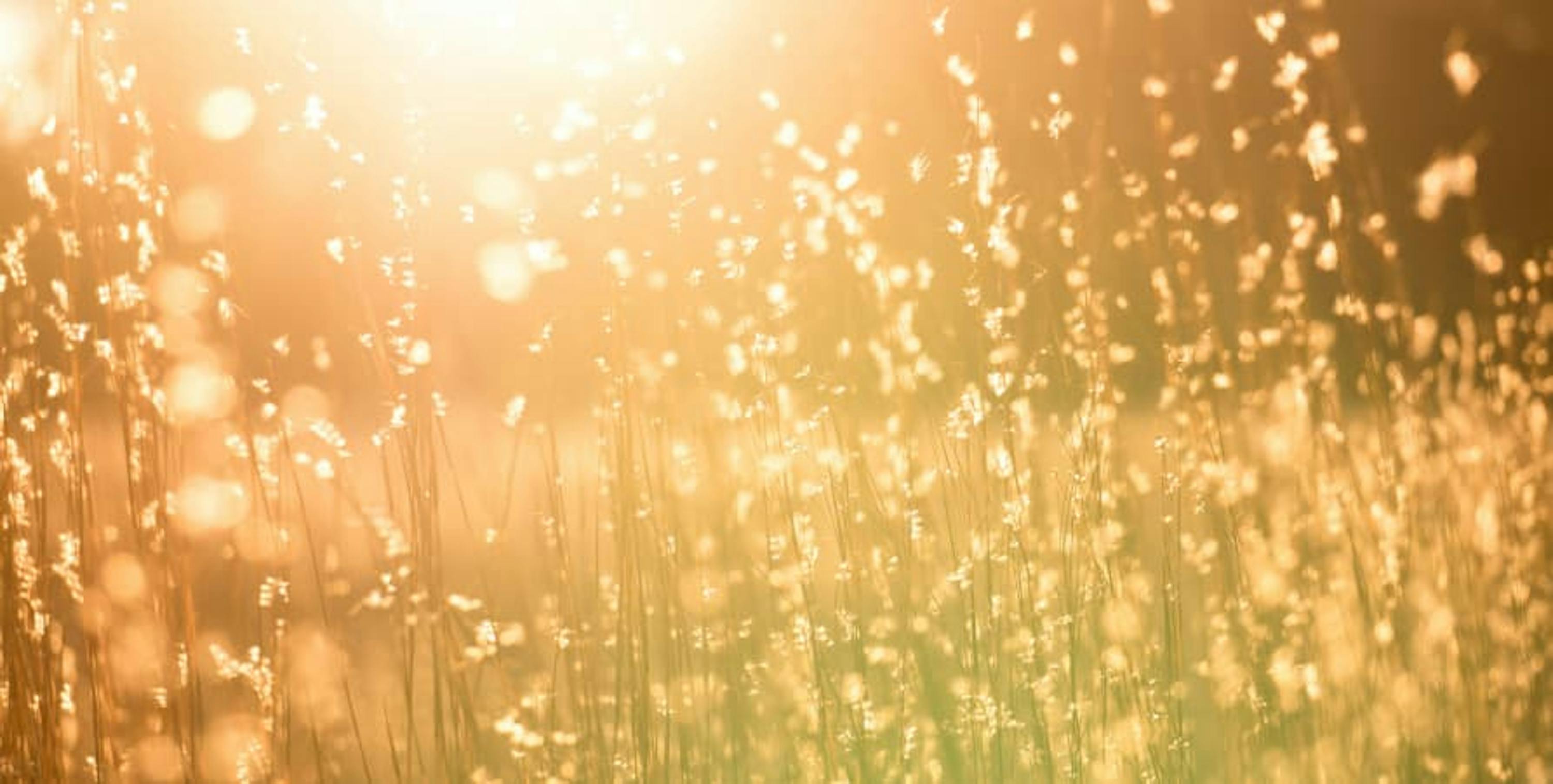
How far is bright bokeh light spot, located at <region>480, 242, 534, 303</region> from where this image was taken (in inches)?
63.6

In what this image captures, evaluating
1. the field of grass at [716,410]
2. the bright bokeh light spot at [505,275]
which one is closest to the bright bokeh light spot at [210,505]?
the field of grass at [716,410]

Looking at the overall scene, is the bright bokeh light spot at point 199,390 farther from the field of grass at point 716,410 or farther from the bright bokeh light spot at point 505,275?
the bright bokeh light spot at point 505,275

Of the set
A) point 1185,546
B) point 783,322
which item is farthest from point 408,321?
point 1185,546

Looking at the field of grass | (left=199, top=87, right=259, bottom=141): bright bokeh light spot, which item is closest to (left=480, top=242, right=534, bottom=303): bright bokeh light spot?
the field of grass

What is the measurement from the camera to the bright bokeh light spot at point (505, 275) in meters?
1.62

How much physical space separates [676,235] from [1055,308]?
0.44 metres

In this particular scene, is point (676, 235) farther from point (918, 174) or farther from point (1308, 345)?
point (1308, 345)

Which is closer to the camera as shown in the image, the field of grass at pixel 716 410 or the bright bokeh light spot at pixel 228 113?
the field of grass at pixel 716 410

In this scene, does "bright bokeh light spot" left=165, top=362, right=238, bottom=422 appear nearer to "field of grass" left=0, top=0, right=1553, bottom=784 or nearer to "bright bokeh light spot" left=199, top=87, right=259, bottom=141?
"field of grass" left=0, top=0, right=1553, bottom=784

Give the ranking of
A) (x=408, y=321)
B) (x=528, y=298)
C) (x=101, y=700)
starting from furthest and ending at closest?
(x=528, y=298) < (x=408, y=321) < (x=101, y=700)

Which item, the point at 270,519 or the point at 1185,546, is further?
the point at 1185,546

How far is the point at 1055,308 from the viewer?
176 centimetres

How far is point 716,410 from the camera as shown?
1657 millimetres

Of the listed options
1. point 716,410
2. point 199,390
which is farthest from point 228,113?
point 716,410
